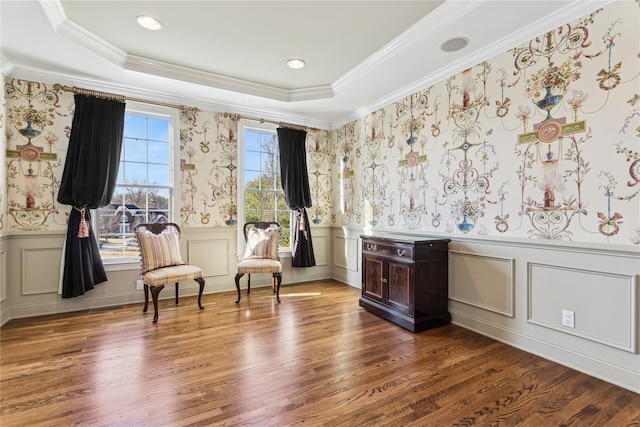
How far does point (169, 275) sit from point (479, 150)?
323cm

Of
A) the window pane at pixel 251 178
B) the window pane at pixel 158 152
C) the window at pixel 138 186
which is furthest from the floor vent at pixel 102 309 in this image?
the window pane at pixel 251 178

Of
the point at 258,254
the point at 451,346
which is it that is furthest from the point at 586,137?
the point at 258,254

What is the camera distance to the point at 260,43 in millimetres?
2785

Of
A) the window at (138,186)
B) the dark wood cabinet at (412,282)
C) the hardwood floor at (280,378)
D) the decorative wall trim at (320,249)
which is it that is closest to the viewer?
the hardwood floor at (280,378)

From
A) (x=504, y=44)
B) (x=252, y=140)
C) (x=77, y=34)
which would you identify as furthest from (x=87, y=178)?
(x=504, y=44)

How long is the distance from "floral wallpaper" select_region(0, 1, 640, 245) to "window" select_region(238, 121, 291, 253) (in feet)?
0.48

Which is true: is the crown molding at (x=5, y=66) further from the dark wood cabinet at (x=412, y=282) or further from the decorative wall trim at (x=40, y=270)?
the dark wood cabinet at (x=412, y=282)

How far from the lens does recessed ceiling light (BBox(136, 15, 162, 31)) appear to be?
2422 millimetres

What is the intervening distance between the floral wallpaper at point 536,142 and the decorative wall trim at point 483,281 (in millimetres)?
257

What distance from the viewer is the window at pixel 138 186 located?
349cm

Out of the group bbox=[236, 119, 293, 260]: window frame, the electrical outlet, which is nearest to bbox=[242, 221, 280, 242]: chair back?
bbox=[236, 119, 293, 260]: window frame

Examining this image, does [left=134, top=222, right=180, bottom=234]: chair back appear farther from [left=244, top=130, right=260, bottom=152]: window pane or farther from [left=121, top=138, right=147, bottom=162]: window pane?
[left=244, top=130, right=260, bottom=152]: window pane

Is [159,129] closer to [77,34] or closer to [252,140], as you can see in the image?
[252,140]

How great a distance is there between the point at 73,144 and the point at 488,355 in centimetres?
443
